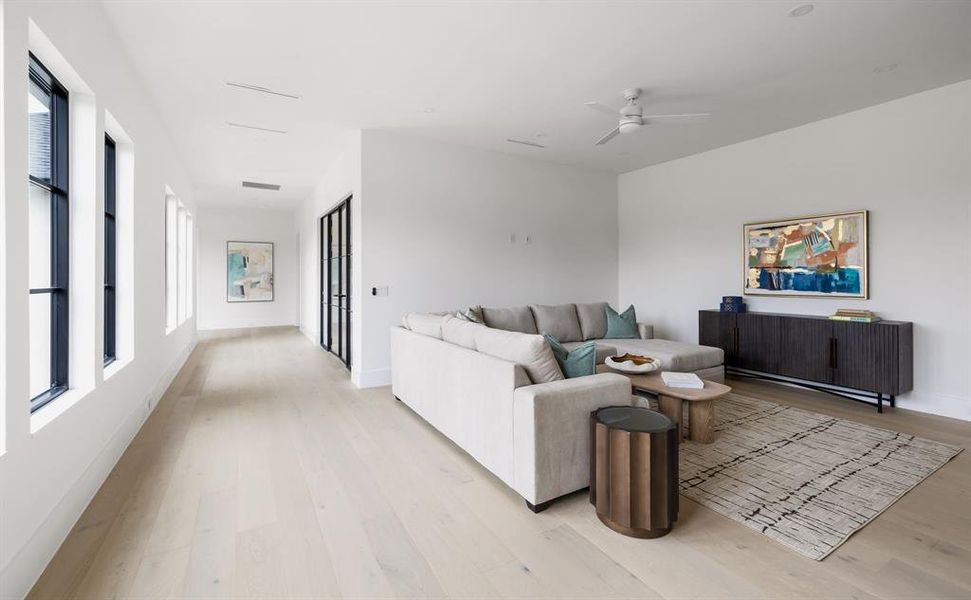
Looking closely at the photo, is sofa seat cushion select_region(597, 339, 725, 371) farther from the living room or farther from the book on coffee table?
the book on coffee table

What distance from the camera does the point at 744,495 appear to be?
95.3 inches

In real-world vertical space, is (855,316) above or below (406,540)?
above

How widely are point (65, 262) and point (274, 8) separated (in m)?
1.92

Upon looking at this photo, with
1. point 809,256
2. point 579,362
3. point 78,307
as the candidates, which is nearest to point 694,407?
point 579,362

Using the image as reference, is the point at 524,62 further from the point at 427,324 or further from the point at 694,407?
the point at 694,407

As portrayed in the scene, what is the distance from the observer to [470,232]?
555 cm

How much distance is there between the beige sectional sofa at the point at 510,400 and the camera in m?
2.24

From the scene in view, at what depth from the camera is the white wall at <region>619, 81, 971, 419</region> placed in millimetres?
3785

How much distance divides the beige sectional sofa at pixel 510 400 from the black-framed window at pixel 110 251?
222 cm

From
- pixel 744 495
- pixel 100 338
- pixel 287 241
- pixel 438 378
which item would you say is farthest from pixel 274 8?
pixel 287 241

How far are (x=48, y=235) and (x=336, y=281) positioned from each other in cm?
416

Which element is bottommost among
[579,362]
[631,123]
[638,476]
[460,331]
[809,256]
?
[638,476]

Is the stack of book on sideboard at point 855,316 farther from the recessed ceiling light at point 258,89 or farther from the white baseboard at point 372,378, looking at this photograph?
the recessed ceiling light at point 258,89

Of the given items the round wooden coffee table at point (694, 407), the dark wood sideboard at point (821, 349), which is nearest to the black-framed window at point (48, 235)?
the round wooden coffee table at point (694, 407)
